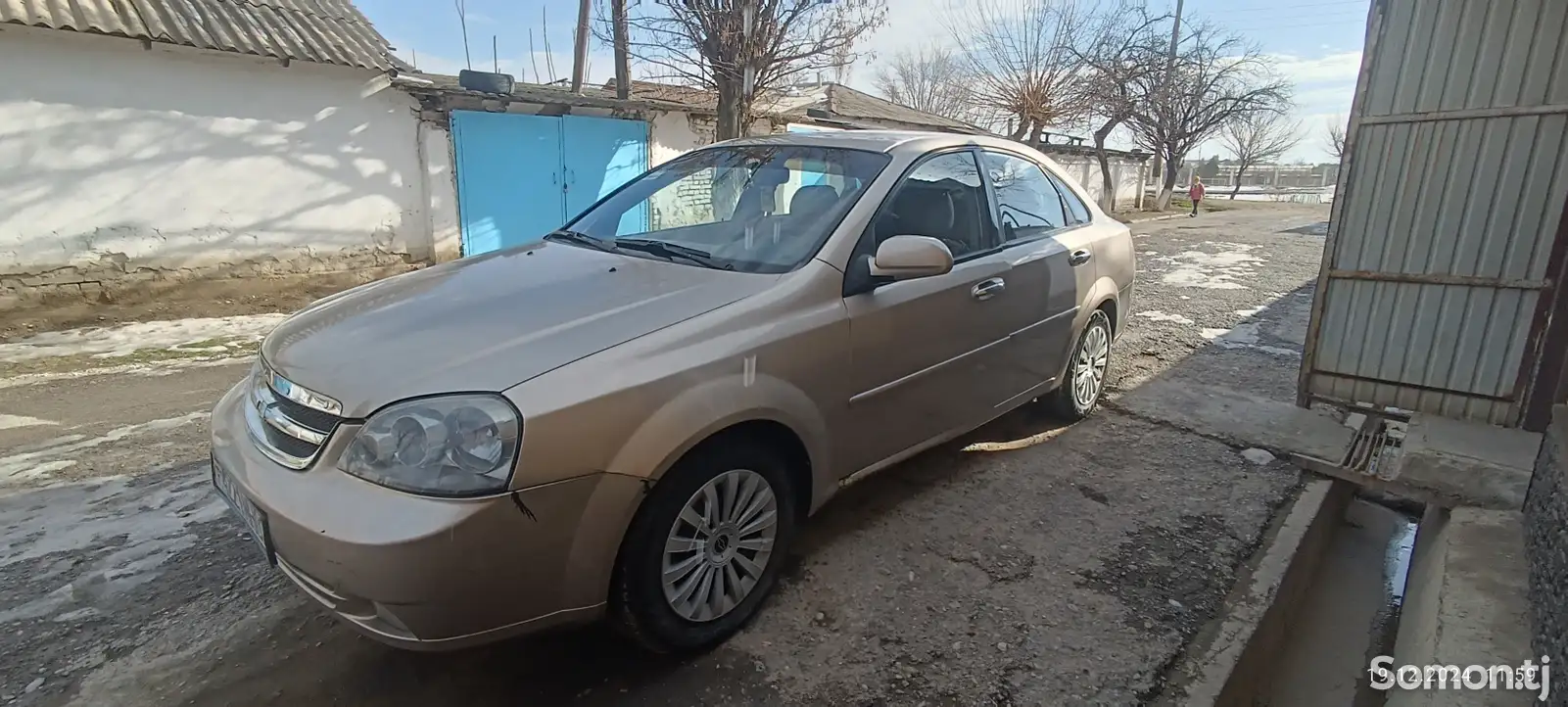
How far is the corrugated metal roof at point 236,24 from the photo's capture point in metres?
6.21

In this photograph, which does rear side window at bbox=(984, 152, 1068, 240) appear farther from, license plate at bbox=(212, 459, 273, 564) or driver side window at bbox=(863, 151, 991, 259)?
license plate at bbox=(212, 459, 273, 564)

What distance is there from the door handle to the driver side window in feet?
0.50

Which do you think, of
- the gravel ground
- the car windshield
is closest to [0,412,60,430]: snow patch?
the gravel ground

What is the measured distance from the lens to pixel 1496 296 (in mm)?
3889

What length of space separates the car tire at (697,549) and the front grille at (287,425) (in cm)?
84

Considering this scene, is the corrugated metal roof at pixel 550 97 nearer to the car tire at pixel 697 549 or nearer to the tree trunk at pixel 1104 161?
the car tire at pixel 697 549

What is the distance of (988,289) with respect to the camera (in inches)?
129

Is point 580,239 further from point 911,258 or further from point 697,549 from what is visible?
point 697,549

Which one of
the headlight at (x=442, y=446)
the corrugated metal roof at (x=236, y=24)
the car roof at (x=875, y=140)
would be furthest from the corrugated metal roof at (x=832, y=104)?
the headlight at (x=442, y=446)

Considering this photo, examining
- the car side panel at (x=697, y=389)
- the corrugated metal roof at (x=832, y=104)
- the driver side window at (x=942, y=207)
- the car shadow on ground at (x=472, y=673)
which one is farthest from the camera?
the corrugated metal roof at (x=832, y=104)

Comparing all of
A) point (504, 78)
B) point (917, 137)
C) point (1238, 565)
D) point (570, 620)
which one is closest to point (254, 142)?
point (504, 78)

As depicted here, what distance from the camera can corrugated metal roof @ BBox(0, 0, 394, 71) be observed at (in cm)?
621

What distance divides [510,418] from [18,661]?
184 centimetres

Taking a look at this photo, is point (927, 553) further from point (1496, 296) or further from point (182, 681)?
point (1496, 296)
